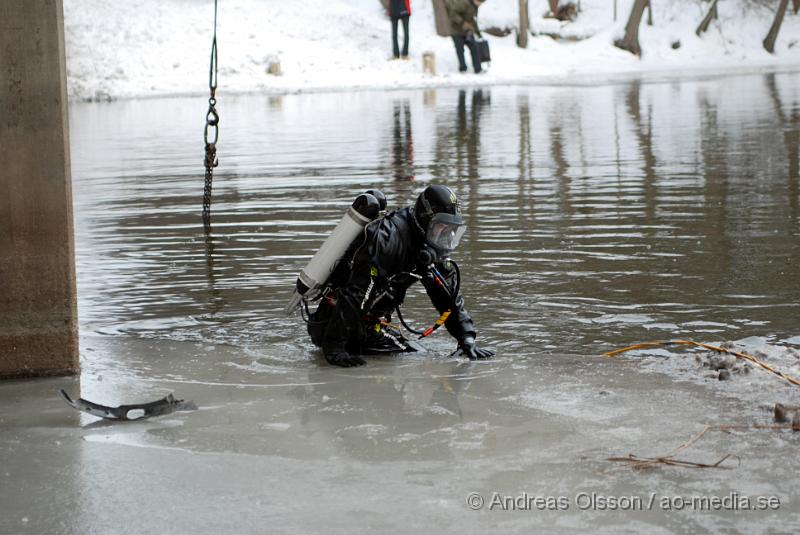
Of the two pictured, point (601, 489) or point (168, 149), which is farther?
point (168, 149)

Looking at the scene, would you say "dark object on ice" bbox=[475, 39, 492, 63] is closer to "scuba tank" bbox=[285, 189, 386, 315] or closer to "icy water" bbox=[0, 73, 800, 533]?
"icy water" bbox=[0, 73, 800, 533]

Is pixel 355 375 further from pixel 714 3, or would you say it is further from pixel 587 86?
pixel 714 3

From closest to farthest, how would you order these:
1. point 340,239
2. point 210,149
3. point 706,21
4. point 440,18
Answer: point 340,239 < point 210,149 < point 440,18 < point 706,21

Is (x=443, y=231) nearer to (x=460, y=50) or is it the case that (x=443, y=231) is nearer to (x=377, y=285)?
(x=377, y=285)

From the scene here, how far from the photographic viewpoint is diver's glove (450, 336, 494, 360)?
6250 millimetres

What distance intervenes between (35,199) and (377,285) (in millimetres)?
1771

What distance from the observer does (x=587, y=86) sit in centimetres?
3225

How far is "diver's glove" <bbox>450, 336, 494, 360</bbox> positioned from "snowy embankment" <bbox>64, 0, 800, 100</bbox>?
27781 mm

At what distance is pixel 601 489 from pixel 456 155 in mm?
12008

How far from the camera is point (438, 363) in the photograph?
627 cm

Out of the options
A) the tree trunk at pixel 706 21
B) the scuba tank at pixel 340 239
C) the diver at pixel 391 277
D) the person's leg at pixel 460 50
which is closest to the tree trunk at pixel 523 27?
the person's leg at pixel 460 50

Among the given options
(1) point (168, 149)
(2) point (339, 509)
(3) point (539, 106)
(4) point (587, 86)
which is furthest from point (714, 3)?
(2) point (339, 509)

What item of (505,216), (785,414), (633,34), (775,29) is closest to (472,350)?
(785,414)

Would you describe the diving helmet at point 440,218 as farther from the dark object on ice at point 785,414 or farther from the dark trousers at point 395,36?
the dark trousers at point 395,36
